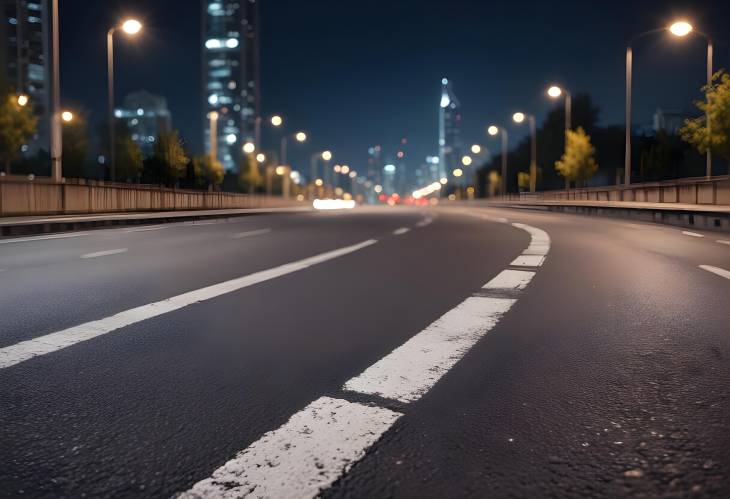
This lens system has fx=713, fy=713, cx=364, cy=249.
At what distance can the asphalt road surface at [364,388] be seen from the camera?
102 inches

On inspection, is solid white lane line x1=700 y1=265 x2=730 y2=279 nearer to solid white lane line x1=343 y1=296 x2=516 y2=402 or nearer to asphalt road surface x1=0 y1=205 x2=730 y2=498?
asphalt road surface x1=0 y1=205 x2=730 y2=498

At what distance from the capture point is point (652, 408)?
3.39m

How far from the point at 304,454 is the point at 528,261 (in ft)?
26.7

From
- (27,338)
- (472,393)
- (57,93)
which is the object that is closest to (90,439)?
(472,393)

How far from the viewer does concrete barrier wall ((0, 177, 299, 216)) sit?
22.2m

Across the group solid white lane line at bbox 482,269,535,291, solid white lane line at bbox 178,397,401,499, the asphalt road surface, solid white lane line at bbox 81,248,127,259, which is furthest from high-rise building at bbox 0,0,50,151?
solid white lane line at bbox 178,397,401,499

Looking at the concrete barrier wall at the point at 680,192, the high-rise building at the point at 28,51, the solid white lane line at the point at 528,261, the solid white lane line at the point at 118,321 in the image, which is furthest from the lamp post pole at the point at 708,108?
the high-rise building at the point at 28,51

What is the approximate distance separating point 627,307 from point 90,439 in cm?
486

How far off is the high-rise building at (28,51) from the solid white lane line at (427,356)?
534ft

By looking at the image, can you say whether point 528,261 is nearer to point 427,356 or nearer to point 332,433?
point 427,356

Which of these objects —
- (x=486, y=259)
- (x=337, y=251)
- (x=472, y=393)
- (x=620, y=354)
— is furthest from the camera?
(x=337, y=251)

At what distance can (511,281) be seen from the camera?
8.16 m

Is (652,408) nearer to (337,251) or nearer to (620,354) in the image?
(620,354)

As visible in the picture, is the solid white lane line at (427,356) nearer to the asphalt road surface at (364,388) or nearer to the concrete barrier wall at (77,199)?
the asphalt road surface at (364,388)
